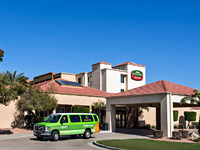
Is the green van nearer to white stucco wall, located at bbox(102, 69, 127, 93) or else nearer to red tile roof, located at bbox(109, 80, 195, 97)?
red tile roof, located at bbox(109, 80, 195, 97)

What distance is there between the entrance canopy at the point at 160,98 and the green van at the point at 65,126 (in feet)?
20.3

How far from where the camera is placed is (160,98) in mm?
26750

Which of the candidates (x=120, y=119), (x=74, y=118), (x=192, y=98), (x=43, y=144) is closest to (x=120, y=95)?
(x=192, y=98)

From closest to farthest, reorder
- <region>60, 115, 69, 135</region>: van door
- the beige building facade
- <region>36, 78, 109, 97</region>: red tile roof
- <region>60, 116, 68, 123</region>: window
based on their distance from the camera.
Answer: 1. <region>60, 115, 69, 135</region>: van door
2. <region>60, 116, 68, 123</region>: window
3. the beige building facade
4. <region>36, 78, 109, 97</region>: red tile roof

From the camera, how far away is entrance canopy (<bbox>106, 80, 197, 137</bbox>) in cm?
2616

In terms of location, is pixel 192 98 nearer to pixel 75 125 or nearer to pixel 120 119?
Answer: pixel 75 125

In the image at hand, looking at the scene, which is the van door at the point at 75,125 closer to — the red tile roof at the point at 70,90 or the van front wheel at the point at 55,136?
the van front wheel at the point at 55,136

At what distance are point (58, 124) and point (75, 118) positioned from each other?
1.81 metres

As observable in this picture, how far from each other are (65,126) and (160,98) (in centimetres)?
967

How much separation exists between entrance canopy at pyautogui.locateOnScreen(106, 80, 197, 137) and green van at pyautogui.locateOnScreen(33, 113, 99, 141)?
618 cm

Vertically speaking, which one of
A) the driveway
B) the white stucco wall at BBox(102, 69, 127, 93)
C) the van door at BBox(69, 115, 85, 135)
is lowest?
the driveway

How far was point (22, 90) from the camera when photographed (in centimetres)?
2591

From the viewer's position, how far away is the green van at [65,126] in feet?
72.0

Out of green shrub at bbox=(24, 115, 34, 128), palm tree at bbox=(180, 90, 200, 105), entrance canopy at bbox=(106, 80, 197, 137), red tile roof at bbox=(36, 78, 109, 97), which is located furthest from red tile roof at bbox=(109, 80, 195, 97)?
green shrub at bbox=(24, 115, 34, 128)
